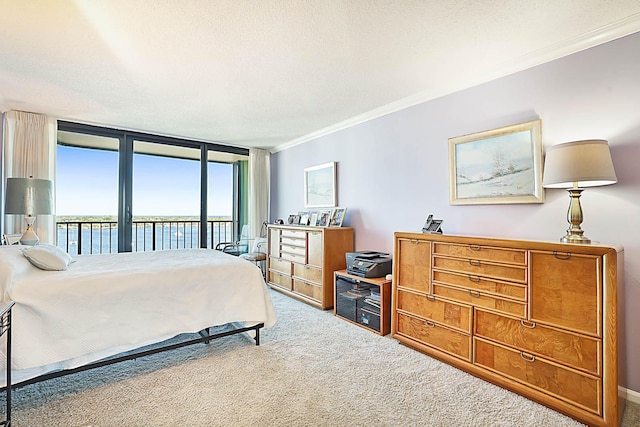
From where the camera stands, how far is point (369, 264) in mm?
3285

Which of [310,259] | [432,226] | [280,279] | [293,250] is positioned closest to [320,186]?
[293,250]

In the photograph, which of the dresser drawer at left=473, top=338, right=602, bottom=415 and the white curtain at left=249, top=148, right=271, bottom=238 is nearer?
the dresser drawer at left=473, top=338, right=602, bottom=415

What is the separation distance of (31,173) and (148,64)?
2.57 m

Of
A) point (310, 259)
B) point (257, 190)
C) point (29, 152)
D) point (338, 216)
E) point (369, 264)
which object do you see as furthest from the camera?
point (257, 190)

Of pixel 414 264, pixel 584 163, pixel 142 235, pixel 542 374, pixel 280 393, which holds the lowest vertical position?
pixel 280 393

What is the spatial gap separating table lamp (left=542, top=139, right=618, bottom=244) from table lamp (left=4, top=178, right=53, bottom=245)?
4510 millimetres

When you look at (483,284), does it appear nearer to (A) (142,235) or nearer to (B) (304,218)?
(B) (304,218)

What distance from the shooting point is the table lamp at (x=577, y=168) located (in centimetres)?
182

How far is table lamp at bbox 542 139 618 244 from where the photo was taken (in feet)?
5.98

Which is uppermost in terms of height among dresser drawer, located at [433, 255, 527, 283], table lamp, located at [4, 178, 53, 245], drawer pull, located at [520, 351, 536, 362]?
table lamp, located at [4, 178, 53, 245]

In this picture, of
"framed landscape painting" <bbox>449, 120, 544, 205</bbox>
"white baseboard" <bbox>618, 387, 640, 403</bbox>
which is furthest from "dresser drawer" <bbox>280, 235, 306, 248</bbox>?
"white baseboard" <bbox>618, 387, 640, 403</bbox>

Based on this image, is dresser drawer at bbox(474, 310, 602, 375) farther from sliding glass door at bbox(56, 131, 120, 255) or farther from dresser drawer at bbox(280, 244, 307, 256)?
sliding glass door at bbox(56, 131, 120, 255)

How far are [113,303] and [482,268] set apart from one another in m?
2.62

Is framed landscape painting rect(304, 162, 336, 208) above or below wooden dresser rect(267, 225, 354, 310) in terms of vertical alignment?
above
